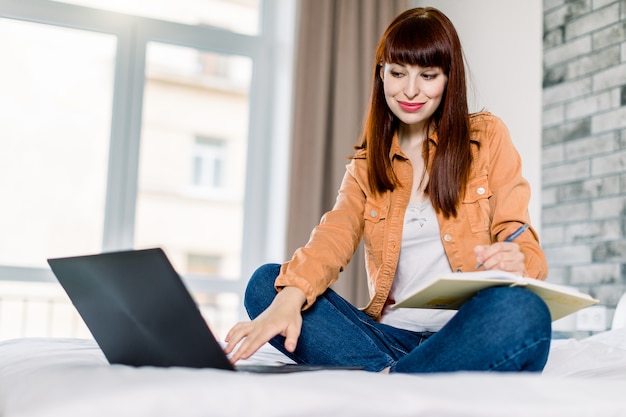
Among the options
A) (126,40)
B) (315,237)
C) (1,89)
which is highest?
(126,40)

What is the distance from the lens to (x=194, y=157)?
159 inches

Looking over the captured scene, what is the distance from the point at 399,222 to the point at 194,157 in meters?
2.53

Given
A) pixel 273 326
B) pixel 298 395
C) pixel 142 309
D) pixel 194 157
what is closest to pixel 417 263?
pixel 273 326

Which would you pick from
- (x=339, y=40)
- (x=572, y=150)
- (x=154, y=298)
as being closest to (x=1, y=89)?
(x=339, y=40)

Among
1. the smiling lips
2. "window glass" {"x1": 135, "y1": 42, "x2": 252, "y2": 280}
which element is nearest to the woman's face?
the smiling lips

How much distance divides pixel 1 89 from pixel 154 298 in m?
2.88

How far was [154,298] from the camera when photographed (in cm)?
98

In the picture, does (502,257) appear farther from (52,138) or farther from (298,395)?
(52,138)

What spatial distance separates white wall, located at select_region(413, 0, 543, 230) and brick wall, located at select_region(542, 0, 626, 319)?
7cm

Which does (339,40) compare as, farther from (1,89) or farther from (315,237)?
(315,237)

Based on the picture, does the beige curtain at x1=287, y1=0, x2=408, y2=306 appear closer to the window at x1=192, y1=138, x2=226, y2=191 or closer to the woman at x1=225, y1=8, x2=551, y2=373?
the window at x1=192, y1=138, x2=226, y2=191

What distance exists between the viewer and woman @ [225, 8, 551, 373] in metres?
1.44

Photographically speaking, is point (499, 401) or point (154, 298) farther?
point (154, 298)

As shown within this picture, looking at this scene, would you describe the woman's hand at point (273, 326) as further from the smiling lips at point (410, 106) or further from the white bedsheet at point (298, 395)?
the smiling lips at point (410, 106)
